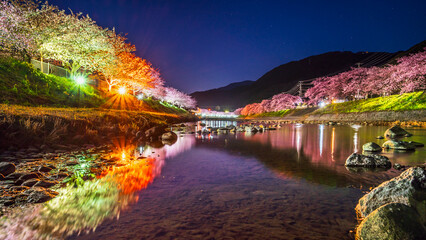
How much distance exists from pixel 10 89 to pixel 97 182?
72.3 feet

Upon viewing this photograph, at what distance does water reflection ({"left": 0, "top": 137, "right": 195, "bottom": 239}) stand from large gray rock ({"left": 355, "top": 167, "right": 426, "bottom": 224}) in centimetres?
500

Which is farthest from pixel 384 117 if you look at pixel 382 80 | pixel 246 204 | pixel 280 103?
pixel 280 103

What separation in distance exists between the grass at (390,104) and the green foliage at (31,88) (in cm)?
5565

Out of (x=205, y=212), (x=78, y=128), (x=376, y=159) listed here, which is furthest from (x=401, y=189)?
(x=78, y=128)

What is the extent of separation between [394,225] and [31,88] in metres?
31.2

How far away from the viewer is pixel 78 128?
1269 centimetres

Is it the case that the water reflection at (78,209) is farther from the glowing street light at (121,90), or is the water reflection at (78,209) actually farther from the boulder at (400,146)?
the glowing street light at (121,90)

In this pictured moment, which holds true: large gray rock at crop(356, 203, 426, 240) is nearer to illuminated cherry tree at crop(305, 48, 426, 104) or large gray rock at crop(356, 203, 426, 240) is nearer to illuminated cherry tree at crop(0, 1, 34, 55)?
illuminated cherry tree at crop(0, 1, 34, 55)

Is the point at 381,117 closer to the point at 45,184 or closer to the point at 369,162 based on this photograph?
the point at 369,162

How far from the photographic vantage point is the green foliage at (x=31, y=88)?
19.6 m

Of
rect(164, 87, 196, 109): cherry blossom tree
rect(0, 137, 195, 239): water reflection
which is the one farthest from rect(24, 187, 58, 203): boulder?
rect(164, 87, 196, 109): cherry blossom tree

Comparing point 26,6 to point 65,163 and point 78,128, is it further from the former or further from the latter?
point 65,163

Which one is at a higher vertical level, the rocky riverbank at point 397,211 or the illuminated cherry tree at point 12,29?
the illuminated cherry tree at point 12,29

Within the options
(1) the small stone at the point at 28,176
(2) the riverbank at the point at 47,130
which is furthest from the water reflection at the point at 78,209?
(2) the riverbank at the point at 47,130
